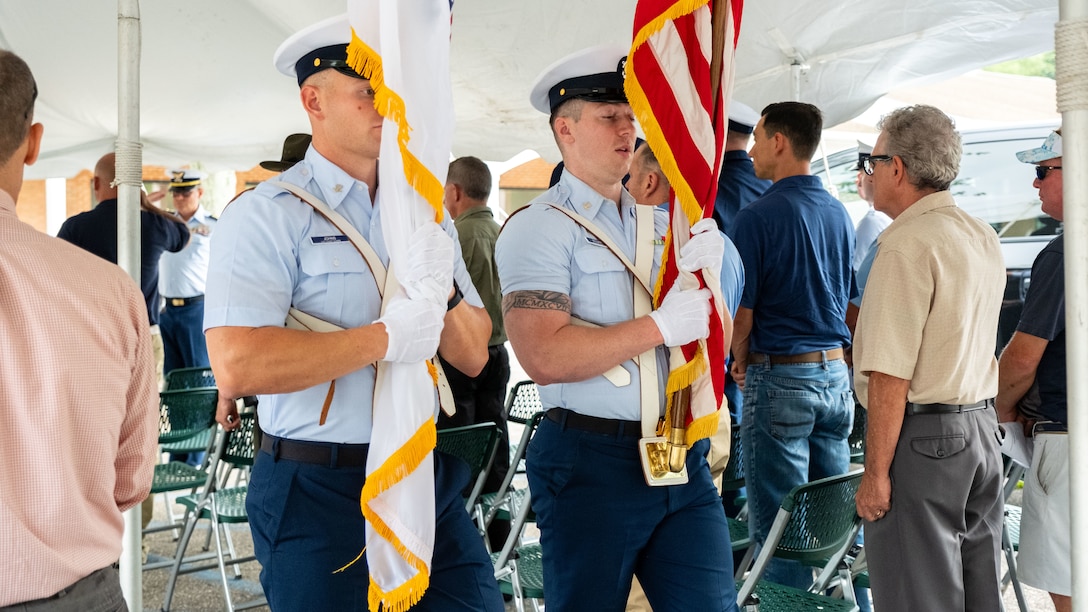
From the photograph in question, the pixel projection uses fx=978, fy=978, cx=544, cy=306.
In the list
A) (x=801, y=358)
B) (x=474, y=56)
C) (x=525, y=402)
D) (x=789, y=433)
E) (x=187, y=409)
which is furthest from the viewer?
(x=525, y=402)

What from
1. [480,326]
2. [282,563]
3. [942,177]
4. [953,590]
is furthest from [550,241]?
[953,590]

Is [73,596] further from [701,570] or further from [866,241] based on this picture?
[866,241]

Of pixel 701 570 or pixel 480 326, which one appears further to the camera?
pixel 701 570

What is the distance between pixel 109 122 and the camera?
673 cm

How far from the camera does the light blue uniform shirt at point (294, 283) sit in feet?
6.08

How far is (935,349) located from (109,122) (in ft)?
19.3

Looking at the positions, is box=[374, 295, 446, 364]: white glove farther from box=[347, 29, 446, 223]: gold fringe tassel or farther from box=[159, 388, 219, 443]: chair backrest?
box=[159, 388, 219, 443]: chair backrest

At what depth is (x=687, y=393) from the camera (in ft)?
8.20

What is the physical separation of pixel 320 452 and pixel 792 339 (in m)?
2.37

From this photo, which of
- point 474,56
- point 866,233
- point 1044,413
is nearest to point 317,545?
point 1044,413

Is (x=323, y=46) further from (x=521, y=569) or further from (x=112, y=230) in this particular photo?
(x=112, y=230)

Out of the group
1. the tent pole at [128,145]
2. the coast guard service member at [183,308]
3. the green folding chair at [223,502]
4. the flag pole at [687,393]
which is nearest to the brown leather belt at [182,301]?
the coast guard service member at [183,308]

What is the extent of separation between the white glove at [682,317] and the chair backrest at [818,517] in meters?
0.72

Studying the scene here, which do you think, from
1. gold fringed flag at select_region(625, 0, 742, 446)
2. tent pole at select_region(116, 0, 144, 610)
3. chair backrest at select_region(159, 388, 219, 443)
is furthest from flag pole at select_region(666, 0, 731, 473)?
chair backrest at select_region(159, 388, 219, 443)
